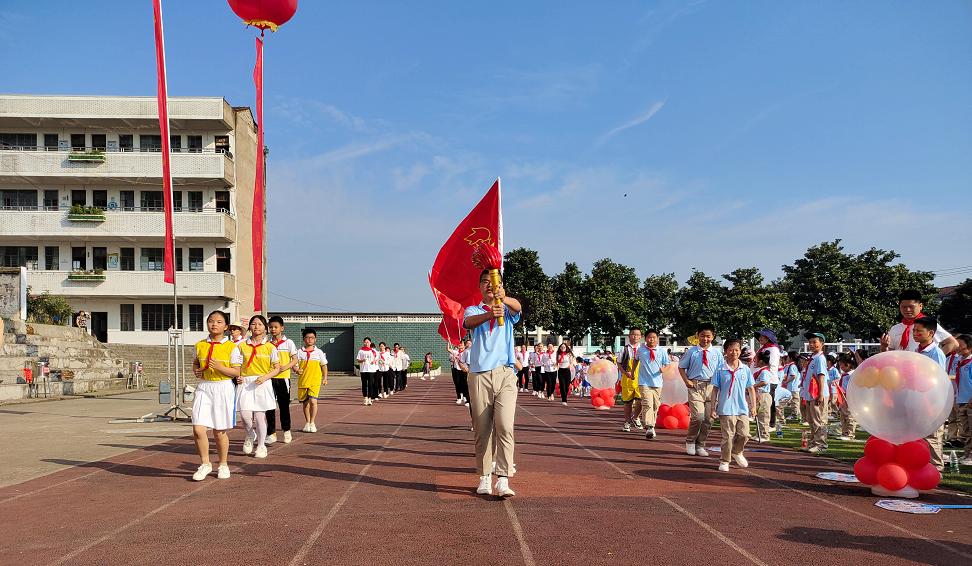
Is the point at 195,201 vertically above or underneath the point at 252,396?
above

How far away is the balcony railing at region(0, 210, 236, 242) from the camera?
37.2m

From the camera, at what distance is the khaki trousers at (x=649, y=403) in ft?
38.0

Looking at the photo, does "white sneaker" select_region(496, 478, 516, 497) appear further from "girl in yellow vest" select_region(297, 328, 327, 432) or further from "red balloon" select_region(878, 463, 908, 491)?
"girl in yellow vest" select_region(297, 328, 327, 432)

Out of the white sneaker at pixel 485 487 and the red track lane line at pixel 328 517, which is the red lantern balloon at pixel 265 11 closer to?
the red track lane line at pixel 328 517

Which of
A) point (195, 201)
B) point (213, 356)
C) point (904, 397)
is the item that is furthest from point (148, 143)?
point (904, 397)

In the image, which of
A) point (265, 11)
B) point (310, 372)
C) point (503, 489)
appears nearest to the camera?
point (503, 489)

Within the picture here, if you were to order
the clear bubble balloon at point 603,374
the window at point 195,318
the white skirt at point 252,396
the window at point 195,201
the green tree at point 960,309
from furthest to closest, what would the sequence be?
the green tree at point 960,309, the window at point 195,201, the window at point 195,318, the clear bubble balloon at point 603,374, the white skirt at point 252,396

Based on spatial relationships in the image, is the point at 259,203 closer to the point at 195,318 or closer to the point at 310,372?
the point at 310,372

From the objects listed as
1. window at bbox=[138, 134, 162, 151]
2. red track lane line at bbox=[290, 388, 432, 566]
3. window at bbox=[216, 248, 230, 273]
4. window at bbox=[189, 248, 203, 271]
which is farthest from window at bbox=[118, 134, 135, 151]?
red track lane line at bbox=[290, 388, 432, 566]

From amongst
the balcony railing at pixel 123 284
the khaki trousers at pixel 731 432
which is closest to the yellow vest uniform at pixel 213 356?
the khaki trousers at pixel 731 432

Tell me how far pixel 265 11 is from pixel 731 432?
10.6 metres

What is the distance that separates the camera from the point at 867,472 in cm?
686

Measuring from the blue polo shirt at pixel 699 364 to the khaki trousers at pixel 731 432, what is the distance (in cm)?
113

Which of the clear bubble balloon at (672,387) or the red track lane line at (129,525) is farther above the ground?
the clear bubble balloon at (672,387)
